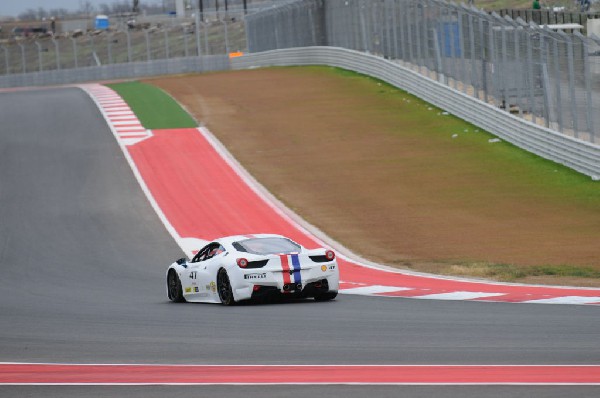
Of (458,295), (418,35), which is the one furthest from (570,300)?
(418,35)

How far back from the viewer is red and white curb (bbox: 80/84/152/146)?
1677 inches

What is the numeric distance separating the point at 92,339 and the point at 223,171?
2206 cm

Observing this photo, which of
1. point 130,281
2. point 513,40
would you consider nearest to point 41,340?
point 130,281

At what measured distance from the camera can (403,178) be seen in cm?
3247

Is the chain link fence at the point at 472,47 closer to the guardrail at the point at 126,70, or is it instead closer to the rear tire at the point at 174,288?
the guardrail at the point at 126,70

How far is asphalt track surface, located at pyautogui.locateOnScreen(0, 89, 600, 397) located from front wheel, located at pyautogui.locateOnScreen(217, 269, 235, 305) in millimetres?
302

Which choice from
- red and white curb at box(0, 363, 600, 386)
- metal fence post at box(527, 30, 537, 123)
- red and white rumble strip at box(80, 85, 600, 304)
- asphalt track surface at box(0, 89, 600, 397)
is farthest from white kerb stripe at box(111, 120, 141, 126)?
red and white curb at box(0, 363, 600, 386)

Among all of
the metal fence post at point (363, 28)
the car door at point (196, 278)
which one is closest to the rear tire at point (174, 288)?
the car door at point (196, 278)

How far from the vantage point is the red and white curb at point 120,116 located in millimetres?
42594

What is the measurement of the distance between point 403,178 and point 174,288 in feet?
48.6

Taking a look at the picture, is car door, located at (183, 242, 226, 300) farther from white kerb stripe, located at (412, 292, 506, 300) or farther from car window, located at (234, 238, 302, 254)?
white kerb stripe, located at (412, 292, 506, 300)

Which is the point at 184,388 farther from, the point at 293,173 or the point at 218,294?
the point at 293,173

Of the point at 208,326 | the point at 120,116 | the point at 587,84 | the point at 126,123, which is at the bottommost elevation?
the point at 208,326

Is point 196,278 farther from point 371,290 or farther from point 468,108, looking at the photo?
point 468,108
